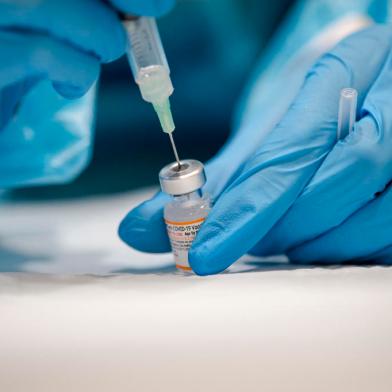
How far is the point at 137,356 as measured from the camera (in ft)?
1.55

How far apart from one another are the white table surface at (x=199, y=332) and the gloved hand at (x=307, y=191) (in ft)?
0.20

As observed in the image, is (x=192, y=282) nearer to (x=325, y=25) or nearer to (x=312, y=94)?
(x=312, y=94)

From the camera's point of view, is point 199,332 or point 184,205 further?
point 184,205

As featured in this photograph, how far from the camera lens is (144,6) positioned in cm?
56

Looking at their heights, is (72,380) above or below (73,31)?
below

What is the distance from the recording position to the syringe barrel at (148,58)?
0.61m

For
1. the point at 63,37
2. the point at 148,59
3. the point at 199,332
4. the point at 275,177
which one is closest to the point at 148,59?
the point at 148,59

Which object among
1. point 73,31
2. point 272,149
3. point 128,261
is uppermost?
point 73,31

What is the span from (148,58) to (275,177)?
21cm

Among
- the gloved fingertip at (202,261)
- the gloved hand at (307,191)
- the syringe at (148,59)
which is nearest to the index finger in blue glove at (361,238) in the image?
the gloved hand at (307,191)

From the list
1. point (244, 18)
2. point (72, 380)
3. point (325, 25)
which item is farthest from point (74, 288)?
point (244, 18)

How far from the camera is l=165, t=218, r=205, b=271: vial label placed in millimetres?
634

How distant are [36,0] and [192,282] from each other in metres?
0.35

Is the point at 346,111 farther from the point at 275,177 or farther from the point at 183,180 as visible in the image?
the point at 183,180
